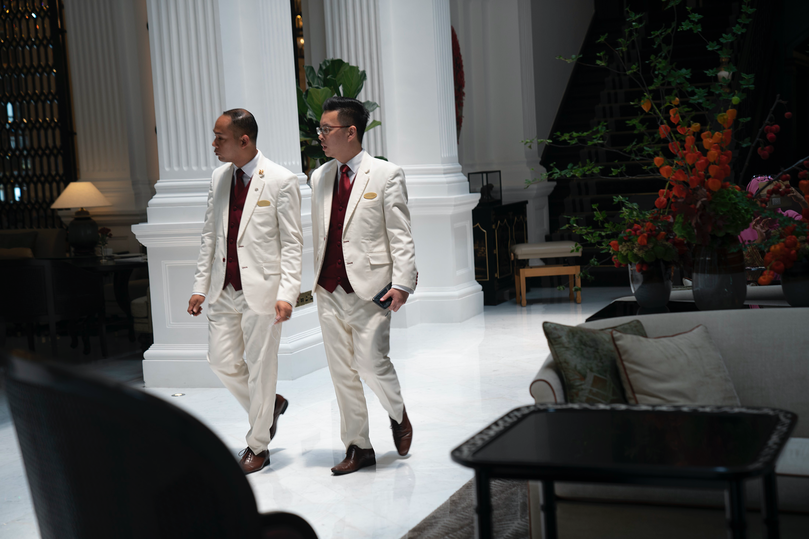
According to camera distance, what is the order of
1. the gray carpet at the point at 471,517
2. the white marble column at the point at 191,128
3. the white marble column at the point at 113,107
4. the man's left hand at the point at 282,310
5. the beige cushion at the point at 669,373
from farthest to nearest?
the white marble column at the point at 113,107 < the white marble column at the point at 191,128 < the man's left hand at the point at 282,310 < the gray carpet at the point at 471,517 < the beige cushion at the point at 669,373

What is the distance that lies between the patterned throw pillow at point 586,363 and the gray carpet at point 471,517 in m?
0.53

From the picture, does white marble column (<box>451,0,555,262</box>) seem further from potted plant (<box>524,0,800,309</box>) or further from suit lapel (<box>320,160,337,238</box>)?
potted plant (<box>524,0,800,309</box>)

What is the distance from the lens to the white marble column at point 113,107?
904cm

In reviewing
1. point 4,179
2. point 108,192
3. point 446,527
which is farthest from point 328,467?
point 4,179

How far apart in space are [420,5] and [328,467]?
4.79 meters

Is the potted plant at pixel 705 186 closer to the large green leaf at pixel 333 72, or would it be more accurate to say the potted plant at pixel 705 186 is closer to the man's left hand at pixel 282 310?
the man's left hand at pixel 282 310

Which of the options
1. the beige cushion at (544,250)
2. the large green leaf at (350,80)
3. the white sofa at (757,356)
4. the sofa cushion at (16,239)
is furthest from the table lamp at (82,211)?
the white sofa at (757,356)

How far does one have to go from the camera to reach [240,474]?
2.67ft

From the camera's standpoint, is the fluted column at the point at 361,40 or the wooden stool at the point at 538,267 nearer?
the fluted column at the point at 361,40

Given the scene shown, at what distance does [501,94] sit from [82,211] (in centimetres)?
483

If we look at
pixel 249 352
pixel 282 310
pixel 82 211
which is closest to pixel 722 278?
pixel 282 310

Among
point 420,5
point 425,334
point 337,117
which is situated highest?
point 420,5

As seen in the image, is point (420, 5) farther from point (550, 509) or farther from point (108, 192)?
point (550, 509)

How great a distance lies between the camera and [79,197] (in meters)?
8.50
